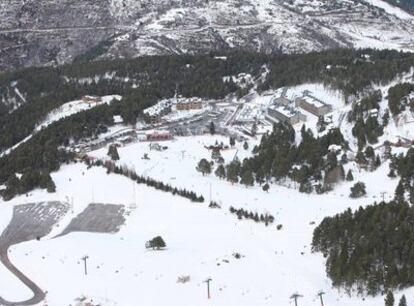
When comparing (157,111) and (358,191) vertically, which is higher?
(358,191)

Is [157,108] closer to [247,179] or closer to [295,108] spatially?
[295,108]

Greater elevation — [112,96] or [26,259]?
[26,259]

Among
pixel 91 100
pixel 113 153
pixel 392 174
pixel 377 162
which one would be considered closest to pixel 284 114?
pixel 377 162

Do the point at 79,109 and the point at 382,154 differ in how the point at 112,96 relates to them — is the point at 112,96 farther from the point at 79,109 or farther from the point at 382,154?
the point at 382,154

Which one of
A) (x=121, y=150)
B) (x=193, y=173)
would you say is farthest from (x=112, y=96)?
(x=193, y=173)

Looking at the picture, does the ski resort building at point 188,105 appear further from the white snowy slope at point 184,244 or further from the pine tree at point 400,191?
the pine tree at point 400,191

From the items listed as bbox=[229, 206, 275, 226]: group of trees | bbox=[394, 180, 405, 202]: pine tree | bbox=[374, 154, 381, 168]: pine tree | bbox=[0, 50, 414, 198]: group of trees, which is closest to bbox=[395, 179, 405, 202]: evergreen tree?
bbox=[394, 180, 405, 202]: pine tree

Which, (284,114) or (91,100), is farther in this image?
(91,100)
